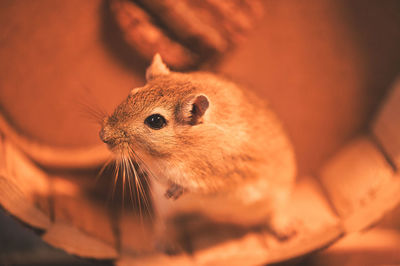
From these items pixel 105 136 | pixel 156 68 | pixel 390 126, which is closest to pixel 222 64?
pixel 156 68

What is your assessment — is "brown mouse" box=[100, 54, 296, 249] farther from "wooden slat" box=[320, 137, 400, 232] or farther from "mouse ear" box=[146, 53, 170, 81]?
"wooden slat" box=[320, 137, 400, 232]

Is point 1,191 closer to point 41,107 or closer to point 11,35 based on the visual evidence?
point 41,107

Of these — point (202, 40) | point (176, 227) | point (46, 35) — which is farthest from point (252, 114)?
point (46, 35)

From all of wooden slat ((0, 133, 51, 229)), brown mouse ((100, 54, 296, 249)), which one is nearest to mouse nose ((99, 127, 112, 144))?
brown mouse ((100, 54, 296, 249))

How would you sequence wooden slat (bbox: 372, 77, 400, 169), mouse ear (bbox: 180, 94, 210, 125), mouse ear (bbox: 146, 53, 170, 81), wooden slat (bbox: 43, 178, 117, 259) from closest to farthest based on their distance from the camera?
1. mouse ear (bbox: 180, 94, 210, 125)
2. mouse ear (bbox: 146, 53, 170, 81)
3. wooden slat (bbox: 43, 178, 117, 259)
4. wooden slat (bbox: 372, 77, 400, 169)

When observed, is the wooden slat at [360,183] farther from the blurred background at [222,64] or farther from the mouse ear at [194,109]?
the mouse ear at [194,109]
